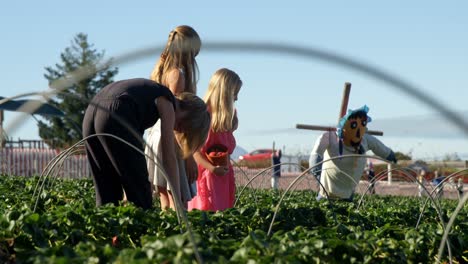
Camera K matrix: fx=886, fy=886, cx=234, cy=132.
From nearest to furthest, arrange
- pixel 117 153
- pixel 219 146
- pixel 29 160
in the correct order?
pixel 117 153 → pixel 219 146 → pixel 29 160

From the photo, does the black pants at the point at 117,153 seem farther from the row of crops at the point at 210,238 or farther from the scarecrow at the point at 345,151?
the scarecrow at the point at 345,151

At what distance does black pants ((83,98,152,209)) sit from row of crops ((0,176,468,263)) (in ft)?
1.10

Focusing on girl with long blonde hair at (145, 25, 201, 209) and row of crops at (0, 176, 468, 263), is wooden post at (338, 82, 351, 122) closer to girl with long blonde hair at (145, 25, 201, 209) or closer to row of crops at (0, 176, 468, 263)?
girl with long blonde hair at (145, 25, 201, 209)

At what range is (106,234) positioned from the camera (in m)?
3.90

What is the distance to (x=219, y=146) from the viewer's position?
6.19m

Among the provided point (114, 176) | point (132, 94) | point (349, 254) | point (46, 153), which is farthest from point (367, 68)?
point (46, 153)

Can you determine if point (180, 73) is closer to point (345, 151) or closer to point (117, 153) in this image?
point (117, 153)

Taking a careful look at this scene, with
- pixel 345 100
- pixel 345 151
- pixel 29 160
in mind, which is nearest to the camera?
pixel 345 151

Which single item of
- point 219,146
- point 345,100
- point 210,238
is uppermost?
point 345,100

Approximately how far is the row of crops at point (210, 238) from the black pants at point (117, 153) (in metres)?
0.33

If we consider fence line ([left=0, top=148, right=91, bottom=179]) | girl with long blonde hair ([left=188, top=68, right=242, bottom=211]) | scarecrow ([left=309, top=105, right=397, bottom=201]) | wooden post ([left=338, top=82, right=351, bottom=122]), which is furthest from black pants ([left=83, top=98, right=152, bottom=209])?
fence line ([left=0, top=148, right=91, bottom=179])

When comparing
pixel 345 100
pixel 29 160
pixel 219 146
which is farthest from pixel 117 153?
pixel 29 160

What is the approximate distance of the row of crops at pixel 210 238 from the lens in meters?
2.83

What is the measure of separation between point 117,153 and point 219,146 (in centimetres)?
177
